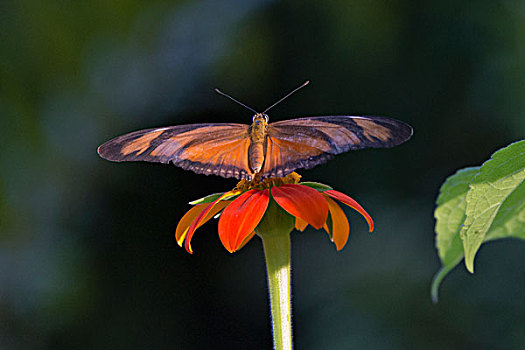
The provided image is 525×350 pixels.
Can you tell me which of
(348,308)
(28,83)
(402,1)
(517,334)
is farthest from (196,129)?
(28,83)

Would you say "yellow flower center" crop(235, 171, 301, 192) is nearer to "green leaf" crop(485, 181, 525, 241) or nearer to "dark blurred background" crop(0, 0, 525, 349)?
"green leaf" crop(485, 181, 525, 241)

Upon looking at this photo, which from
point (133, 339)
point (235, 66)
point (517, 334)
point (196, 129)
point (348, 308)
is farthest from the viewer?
point (235, 66)

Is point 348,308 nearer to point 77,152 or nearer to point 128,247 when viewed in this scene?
point 128,247

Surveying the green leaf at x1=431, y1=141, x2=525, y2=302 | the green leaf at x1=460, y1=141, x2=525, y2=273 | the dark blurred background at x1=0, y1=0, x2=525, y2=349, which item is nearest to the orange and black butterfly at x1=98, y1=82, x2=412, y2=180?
the green leaf at x1=431, y1=141, x2=525, y2=302

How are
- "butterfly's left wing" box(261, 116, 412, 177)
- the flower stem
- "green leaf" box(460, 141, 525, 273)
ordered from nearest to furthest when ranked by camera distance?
1. "green leaf" box(460, 141, 525, 273)
2. the flower stem
3. "butterfly's left wing" box(261, 116, 412, 177)

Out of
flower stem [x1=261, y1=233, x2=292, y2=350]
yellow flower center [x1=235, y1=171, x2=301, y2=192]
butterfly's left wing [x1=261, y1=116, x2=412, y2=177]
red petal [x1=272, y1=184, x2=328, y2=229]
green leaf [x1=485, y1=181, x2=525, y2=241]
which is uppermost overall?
butterfly's left wing [x1=261, y1=116, x2=412, y2=177]

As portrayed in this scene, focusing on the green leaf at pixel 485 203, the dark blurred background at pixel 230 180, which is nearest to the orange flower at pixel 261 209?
the green leaf at pixel 485 203
